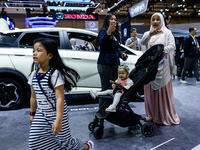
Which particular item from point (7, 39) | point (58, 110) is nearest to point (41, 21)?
point (7, 39)

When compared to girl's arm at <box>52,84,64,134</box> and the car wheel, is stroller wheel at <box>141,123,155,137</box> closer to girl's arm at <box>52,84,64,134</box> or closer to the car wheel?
girl's arm at <box>52,84,64,134</box>

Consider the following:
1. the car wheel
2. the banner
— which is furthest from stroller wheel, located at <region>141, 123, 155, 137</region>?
the banner

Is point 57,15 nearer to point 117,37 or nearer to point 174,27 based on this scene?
point 174,27

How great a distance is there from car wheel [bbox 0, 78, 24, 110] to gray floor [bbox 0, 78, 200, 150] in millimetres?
135

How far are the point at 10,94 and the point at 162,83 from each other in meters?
2.73

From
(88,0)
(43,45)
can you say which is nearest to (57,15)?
(88,0)

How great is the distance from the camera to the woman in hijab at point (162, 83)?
9.29 feet

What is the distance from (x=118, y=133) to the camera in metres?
2.66

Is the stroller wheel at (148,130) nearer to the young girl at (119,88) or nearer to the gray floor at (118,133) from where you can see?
the gray floor at (118,133)

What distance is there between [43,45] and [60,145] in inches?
30.1

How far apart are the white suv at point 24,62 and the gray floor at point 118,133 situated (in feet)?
1.17

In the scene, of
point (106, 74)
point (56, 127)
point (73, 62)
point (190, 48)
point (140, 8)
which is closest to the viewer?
point (56, 127)

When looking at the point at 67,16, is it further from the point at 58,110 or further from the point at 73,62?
the point at 58,110

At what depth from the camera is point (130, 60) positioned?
4.23 metres
